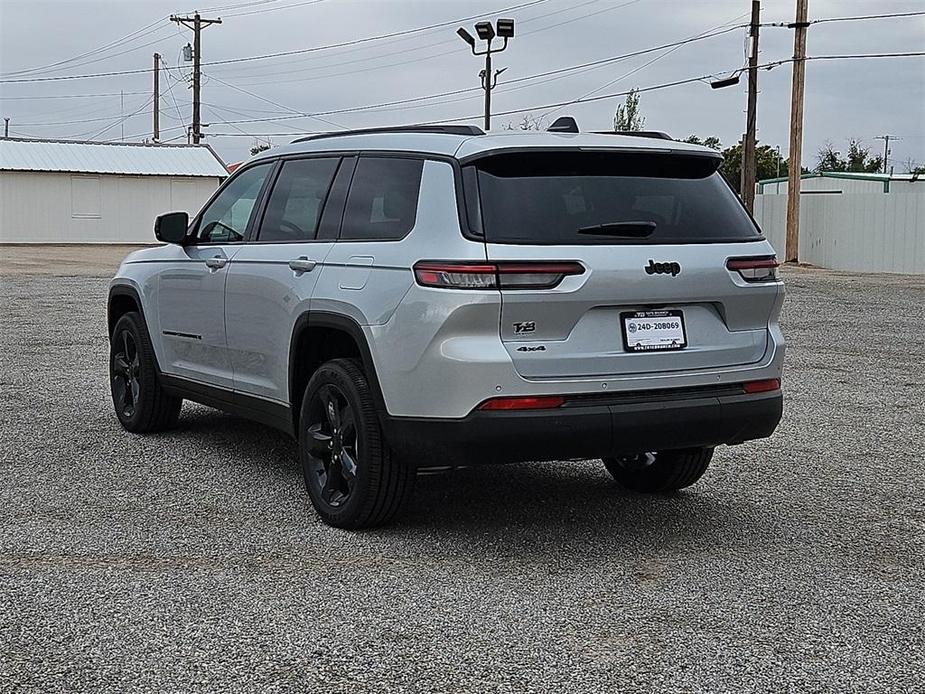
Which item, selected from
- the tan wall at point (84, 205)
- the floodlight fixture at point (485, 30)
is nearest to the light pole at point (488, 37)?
the floodlight fixture at point (485, 30)

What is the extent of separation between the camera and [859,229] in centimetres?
3145

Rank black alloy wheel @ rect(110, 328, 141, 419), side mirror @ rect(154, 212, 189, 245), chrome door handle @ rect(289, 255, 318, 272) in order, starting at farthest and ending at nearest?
1. black alloy wheel @ rect(110, 328, 141, 419)
2. side mirror @ rect(154, 212, 189, 245)
3. chrome door handle @ rect(289, 255, 318, 272)

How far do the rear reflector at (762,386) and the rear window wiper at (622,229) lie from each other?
0.83m

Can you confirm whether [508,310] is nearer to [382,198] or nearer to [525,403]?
[525,403]

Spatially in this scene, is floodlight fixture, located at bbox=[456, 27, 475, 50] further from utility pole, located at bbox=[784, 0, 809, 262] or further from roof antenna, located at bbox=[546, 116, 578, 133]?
roof antenna, located at bbox=[546, 116, 578, 133]

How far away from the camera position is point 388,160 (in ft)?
19.7

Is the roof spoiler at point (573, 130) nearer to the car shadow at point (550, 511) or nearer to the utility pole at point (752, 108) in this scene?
the car shadow at point (550, 511)

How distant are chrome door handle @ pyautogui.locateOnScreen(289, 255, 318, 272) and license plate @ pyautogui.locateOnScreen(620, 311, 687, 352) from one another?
155 centimetres

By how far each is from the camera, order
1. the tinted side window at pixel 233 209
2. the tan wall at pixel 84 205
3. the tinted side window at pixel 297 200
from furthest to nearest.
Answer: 1. the tan wall at pixel 84 205
2. the tinted side window at pixel 233 209
3. the tinted side window at pixel 297 200

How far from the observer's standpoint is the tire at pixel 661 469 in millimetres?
6414

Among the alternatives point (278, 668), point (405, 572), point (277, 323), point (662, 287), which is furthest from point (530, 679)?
point (277, 323)

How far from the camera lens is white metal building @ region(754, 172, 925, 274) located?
1195 inches

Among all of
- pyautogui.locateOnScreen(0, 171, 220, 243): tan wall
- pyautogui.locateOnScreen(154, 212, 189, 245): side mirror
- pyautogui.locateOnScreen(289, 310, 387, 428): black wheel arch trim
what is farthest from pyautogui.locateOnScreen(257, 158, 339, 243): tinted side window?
pyautogui.locateOnScreen(0, 171, 220, 243): tan wall

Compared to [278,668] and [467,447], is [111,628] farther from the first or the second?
[467,447]
